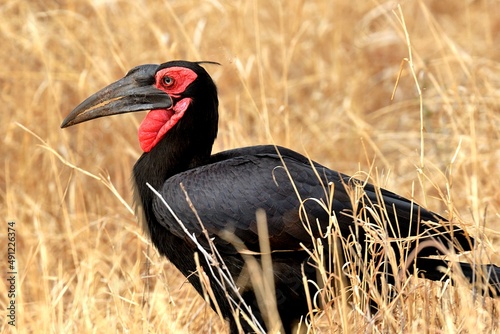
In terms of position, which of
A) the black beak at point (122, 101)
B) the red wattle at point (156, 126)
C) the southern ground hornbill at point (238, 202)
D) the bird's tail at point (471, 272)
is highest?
the black beak at point (122, 101)

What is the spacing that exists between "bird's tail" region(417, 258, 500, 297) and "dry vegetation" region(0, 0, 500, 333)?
0.06 meters

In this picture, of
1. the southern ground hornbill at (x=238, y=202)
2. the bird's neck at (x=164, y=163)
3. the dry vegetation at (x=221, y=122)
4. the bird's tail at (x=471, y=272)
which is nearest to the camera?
the bird's tail at (x=471, y=272)

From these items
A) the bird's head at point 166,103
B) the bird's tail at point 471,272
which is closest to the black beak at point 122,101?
the bird's head at point 166,103

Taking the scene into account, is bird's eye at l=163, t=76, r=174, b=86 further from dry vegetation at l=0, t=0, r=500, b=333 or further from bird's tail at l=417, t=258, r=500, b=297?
bird's tail at l=417, t=258, r=500, b=297

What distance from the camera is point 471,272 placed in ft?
10.3

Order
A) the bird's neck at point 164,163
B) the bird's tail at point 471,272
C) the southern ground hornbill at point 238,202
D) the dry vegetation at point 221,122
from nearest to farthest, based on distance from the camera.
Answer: the bird's tail at point 471,272 < the southern ground hornbill at point 238,202 < the bird's neck at point 164,163 < the dry vegetation at point 221,122

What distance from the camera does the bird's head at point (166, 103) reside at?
3506 mm

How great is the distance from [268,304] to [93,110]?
1.00 meters

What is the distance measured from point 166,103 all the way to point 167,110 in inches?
1.3

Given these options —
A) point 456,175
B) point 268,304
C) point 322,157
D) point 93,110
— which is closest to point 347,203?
point 268,304

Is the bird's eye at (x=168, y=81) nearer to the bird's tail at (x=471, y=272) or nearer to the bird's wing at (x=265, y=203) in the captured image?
the bird's wing at (x=265, y=203)

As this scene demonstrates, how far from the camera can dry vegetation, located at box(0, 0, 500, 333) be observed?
12.4 feet

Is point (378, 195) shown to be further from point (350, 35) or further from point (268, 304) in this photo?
point (350, 35)

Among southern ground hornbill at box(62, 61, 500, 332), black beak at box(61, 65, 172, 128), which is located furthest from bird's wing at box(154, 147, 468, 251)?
black beak at box(61, 65, 172, 128)
